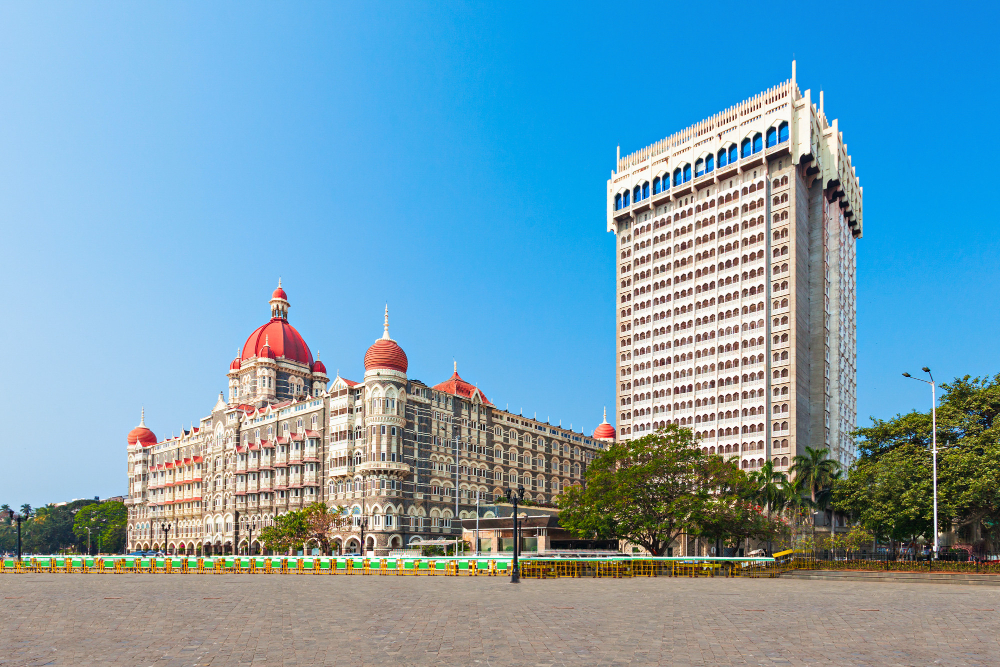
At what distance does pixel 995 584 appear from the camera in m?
36.7

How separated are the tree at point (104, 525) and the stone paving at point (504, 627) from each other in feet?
408

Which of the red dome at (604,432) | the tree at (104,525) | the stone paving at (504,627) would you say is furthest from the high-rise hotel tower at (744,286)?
the tree at (104,525)

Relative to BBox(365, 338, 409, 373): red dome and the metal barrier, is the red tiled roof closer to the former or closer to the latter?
BBox(365, 338, 409, 373): red dome

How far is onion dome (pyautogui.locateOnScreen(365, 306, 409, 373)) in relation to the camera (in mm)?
91312

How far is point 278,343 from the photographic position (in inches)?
4680

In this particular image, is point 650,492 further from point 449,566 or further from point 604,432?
point 604,432

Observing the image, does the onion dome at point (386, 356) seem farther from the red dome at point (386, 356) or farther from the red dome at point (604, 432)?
the red dome at point (604, 432)

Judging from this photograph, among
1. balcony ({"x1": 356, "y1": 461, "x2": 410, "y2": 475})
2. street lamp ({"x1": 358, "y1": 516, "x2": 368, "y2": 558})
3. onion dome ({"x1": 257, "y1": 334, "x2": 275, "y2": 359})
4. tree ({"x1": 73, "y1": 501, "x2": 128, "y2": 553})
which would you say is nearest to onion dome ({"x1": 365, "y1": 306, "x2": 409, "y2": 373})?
balcony ({"x1": 356, "y1": 461, "x2": 410, "y2": 475})

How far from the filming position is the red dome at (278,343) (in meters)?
118

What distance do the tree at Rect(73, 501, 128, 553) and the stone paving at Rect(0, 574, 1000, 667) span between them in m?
124

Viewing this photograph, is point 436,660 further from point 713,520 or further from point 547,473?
point 547,473

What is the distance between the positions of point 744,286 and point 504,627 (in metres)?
86.1

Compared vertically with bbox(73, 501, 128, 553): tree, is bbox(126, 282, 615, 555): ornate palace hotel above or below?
above

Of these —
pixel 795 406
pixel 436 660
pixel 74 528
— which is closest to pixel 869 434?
pixel 795 406
